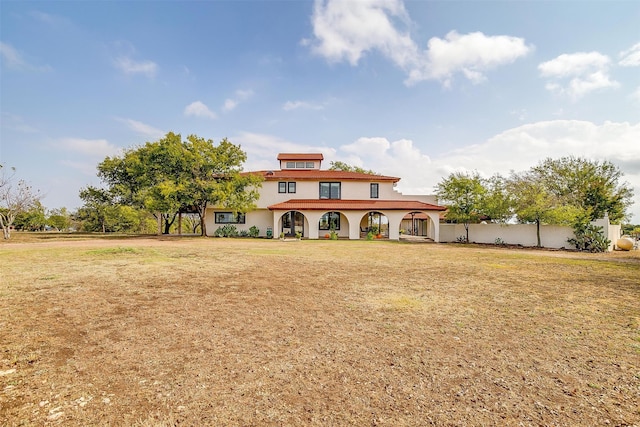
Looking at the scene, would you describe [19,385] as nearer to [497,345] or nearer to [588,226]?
[497,345]

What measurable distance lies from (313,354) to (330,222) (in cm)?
2725

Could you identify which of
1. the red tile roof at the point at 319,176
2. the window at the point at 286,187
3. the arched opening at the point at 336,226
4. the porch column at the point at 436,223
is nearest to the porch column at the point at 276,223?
the window at the point at 286,187

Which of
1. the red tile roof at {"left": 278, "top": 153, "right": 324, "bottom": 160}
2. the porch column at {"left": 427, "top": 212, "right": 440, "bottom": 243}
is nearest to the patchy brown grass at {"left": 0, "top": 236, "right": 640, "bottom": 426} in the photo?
the porch column at {"left": 427, "top": 212, "right": 440, "bottom": 243}

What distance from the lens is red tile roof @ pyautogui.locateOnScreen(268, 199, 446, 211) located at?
89.5ft

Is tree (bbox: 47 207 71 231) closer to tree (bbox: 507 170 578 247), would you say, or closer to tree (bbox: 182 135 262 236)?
tree (bbox: 182 135 262 236)

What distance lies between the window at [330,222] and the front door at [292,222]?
2.23 meters

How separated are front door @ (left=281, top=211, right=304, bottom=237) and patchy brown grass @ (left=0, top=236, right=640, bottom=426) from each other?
22928mm

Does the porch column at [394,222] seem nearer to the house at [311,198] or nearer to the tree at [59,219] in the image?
the house at [311,198]

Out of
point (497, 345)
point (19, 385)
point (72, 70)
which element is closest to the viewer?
point (19, 385)

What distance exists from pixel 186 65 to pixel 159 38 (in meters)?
2.14

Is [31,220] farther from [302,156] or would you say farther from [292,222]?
[302,156]

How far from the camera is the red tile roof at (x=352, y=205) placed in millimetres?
27281

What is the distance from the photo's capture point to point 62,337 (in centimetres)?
441

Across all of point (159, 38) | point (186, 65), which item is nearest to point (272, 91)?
point (186, 65)
